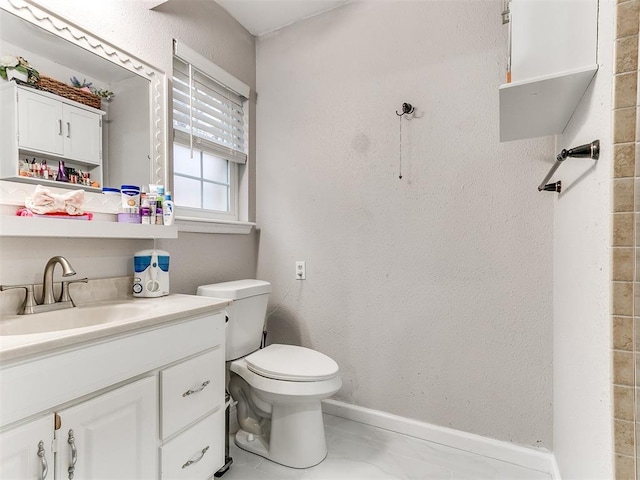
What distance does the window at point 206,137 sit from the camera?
1770 mm

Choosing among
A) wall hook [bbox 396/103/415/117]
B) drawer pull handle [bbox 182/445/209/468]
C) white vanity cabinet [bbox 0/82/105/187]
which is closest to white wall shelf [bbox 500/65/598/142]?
wall hook [bbox 396/103/415/117]

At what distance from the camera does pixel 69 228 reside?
3.59ft

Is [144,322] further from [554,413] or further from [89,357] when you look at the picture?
[554,413]

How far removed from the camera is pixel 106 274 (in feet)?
4.50

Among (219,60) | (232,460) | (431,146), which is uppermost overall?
(219,60)

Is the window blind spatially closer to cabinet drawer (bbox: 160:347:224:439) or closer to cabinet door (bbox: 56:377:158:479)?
cabinet drawer (bbox: 160:347:224:439)

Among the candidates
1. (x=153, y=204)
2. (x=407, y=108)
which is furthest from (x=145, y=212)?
(x=407, y=108)

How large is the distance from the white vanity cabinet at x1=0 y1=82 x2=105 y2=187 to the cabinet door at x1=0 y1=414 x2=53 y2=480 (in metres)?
0.79

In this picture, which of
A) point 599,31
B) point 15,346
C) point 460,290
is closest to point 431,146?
point 460,290

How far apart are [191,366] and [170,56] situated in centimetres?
150

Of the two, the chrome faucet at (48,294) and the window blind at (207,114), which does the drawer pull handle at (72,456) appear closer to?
the chrome faucet at (48,294)

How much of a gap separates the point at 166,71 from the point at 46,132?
698 millimetres

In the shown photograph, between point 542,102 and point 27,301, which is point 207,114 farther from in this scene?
point 542,102

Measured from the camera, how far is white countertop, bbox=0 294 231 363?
751 millimetres
